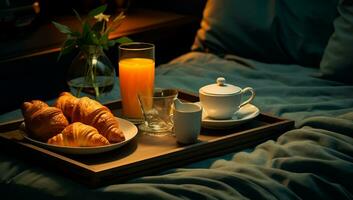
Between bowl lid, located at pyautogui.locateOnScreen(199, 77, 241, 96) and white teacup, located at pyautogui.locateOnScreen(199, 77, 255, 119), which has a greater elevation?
bowl lid, located at pyautogui.locateOnScreen(199, 77, 241, 96)

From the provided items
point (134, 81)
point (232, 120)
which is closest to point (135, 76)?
point (134, 81)

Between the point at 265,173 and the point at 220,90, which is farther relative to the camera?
the point at 220,90

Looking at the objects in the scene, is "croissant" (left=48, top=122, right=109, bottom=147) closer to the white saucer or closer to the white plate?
the white plate

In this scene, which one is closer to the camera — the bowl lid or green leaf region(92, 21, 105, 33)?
the bowl lid

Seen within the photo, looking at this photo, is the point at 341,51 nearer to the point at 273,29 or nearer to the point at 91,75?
the point at 273,29

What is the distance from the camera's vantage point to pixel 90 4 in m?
3.08

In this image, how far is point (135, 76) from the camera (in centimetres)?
168

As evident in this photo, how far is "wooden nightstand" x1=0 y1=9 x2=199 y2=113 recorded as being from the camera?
2.36m

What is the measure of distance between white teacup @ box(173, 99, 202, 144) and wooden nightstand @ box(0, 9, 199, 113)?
1019mm

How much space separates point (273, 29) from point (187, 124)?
1084 millimetres

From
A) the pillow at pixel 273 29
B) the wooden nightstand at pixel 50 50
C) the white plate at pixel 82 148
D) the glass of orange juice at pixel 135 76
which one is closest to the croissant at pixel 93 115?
the white plate at pixel 82 148

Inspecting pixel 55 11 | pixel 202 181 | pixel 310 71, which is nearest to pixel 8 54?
pixel 55 11

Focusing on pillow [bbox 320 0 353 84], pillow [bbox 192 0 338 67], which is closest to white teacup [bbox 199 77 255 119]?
pillow [bbox 320 0 353 84]

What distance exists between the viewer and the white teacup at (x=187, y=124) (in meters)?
1.46
